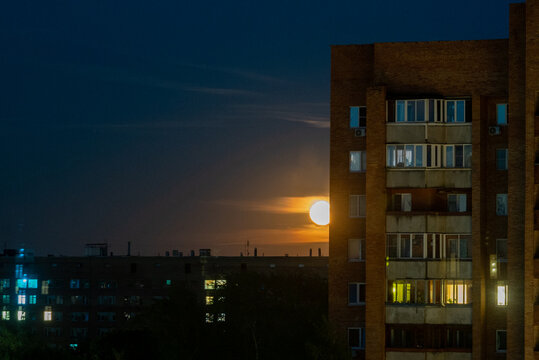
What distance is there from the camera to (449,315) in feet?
205

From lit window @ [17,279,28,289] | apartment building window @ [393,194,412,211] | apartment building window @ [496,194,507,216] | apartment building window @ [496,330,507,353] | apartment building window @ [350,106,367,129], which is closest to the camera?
apartment building window @ [496,330,507,353]

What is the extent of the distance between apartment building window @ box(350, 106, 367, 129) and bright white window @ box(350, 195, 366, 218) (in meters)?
4.26

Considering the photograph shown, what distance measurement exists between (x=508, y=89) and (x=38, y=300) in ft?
412

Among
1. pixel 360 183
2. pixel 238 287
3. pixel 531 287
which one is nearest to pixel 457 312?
pixel 531 287

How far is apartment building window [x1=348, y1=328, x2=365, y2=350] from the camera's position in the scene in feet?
209

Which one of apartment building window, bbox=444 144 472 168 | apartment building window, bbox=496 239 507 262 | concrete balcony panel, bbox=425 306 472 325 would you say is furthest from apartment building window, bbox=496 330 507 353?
apartment building window, bbox=444 144 472 168

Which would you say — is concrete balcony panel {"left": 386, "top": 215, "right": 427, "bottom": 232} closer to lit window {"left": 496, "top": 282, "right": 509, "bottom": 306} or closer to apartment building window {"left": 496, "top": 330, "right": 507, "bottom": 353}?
lit window {"left": 496, "top": 282, "right": 509, "bottom": 306}

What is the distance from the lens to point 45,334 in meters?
172

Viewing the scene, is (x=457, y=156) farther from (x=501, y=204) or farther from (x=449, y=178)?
(x=501, y=204)

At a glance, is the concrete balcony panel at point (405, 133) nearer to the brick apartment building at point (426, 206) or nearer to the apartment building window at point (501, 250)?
the brick apartment building at point (426, 206)

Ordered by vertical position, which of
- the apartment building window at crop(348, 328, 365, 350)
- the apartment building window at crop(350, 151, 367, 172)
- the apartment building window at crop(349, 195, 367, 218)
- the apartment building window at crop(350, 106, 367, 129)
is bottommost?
the apartment building window at crop(348, 328, 365, 350)

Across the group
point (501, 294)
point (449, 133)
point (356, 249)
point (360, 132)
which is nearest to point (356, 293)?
point (356, 249)

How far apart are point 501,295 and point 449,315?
3.28 metres

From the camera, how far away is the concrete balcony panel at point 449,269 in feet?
205
